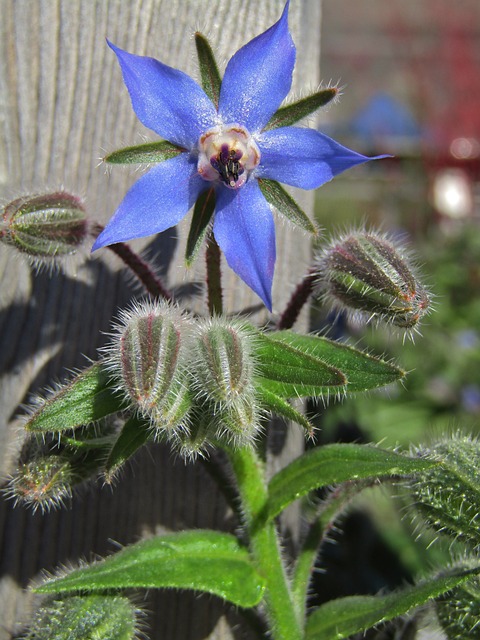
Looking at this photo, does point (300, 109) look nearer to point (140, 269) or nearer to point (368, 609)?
point (140, 269)

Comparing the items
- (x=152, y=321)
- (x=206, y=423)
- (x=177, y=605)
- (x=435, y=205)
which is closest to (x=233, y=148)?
(x=152, y=321)

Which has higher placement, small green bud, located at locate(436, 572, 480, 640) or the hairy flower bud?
the hairy flower bud

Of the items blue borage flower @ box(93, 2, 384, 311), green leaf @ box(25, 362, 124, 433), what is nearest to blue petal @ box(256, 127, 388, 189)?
blue borage flower @ box(93, 2, 384, 311)

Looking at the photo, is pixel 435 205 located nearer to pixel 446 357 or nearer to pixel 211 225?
pixel 446 357

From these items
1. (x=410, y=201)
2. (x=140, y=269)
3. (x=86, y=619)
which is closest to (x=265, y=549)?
(x=86, y=619)

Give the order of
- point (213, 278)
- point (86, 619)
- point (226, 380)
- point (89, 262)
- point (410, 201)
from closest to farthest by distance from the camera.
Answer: point (226, 380)
point (86, 619)
point (213, 278)
point (89, 262)
point (410, 201)

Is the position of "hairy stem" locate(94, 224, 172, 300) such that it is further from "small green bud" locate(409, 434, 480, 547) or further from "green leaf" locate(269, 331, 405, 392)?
"small green bud" locate(409, 434, 480, 547)
